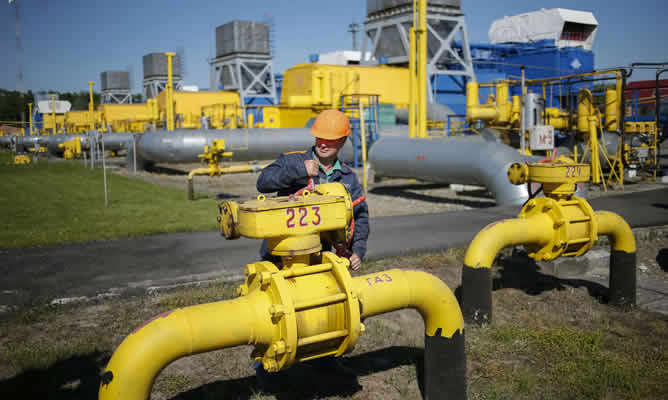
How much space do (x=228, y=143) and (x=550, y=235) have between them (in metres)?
13.9

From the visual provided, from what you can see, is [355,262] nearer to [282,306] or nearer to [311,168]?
[311,168]

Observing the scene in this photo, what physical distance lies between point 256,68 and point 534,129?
123ft

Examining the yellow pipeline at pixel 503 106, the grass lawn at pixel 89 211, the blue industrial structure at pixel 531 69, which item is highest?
the blue industrial structure at pixel 531 69

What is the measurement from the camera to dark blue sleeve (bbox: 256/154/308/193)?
279cm

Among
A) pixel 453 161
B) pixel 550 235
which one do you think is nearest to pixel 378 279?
pixel 550 235

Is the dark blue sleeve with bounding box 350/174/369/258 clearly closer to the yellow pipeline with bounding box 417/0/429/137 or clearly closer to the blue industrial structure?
the yellow pipeline with bounding box 417/0/429/137

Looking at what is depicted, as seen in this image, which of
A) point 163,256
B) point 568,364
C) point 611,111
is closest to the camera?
point 568,364

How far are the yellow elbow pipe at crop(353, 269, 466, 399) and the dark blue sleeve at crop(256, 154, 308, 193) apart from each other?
2.17ft

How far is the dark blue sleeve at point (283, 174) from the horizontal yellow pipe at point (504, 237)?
5.50 ft

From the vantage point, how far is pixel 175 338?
2039 mm

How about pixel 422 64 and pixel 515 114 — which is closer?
pixel 422 64

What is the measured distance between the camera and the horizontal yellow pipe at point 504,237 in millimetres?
3928

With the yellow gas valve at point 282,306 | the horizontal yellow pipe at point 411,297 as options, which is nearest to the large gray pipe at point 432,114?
the horizontal yellow pipe at point 411,297

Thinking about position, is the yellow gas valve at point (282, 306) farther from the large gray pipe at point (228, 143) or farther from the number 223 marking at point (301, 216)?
the large gray pipe at point (228, 143)
